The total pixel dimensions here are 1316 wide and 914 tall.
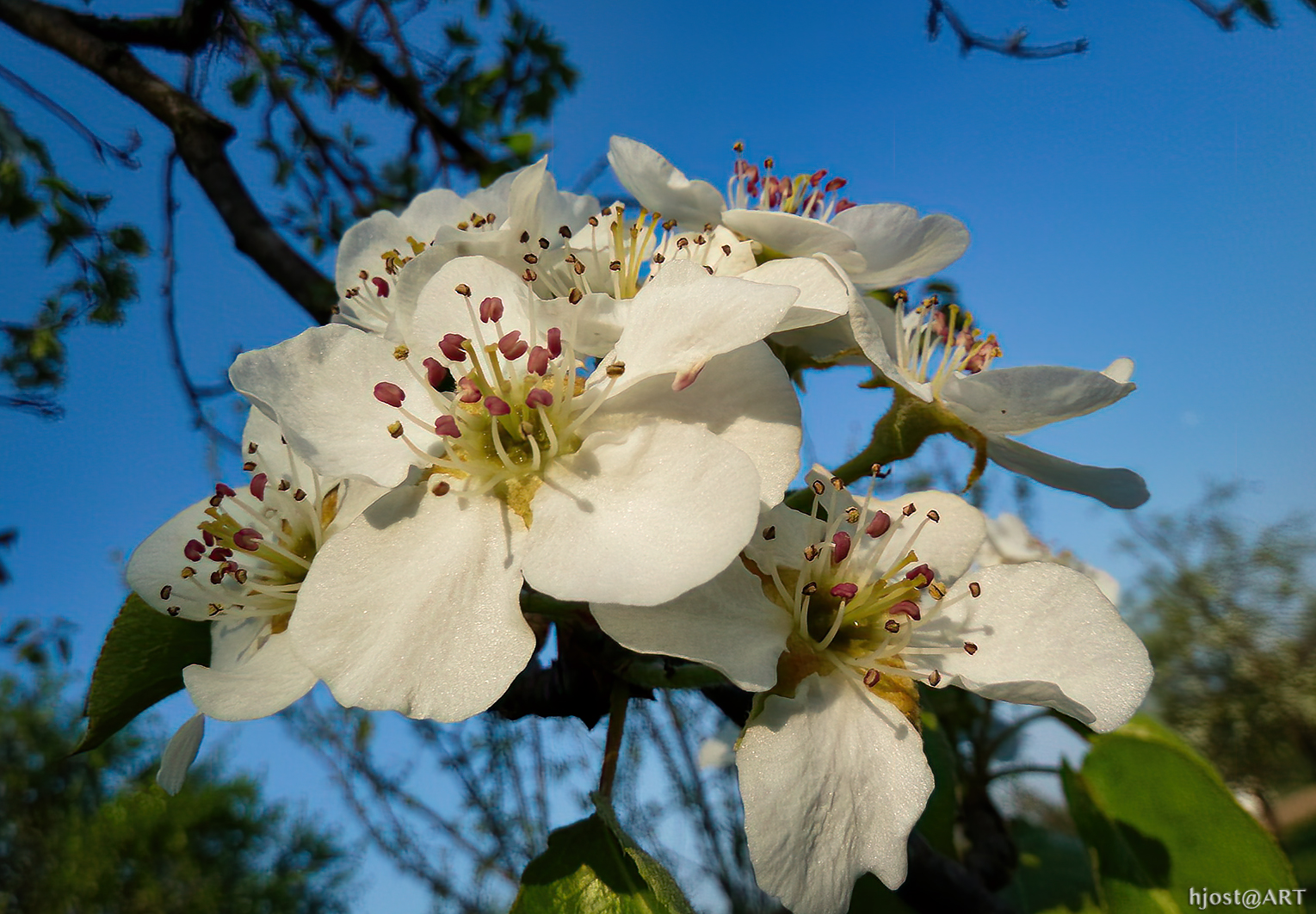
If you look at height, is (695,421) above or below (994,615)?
above

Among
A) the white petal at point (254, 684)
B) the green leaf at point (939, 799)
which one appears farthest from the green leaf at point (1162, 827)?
the white petal at point (254, 684)

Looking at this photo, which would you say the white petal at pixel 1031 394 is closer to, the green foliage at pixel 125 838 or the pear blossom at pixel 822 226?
the pear blossom at pixel 822 226


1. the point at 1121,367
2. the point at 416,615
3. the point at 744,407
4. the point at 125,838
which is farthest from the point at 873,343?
the point at 125,838

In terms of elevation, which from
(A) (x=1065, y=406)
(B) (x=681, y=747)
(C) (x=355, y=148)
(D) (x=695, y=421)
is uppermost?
(C) (x=355, y=148)

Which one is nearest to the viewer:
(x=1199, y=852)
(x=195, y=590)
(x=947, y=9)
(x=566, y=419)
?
(x=566, y=419)

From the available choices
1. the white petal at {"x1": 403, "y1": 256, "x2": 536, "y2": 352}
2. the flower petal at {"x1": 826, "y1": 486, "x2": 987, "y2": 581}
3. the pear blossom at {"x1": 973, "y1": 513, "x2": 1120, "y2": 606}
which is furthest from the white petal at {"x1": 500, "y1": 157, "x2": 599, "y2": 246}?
the pear blossom at {"x1": 973, "y1": 513, "x2": 1120, "y2": 606}

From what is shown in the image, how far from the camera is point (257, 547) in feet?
3.05

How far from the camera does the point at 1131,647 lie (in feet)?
2.73

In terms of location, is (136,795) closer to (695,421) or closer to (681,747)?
(681,747)

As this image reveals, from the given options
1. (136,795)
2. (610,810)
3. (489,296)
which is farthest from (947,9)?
(136,795)

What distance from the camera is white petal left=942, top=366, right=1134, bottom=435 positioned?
0.88m

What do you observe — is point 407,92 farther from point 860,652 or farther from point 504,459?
point 860,652

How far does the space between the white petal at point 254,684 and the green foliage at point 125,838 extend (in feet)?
20.4

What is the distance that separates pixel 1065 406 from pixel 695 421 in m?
0.47
